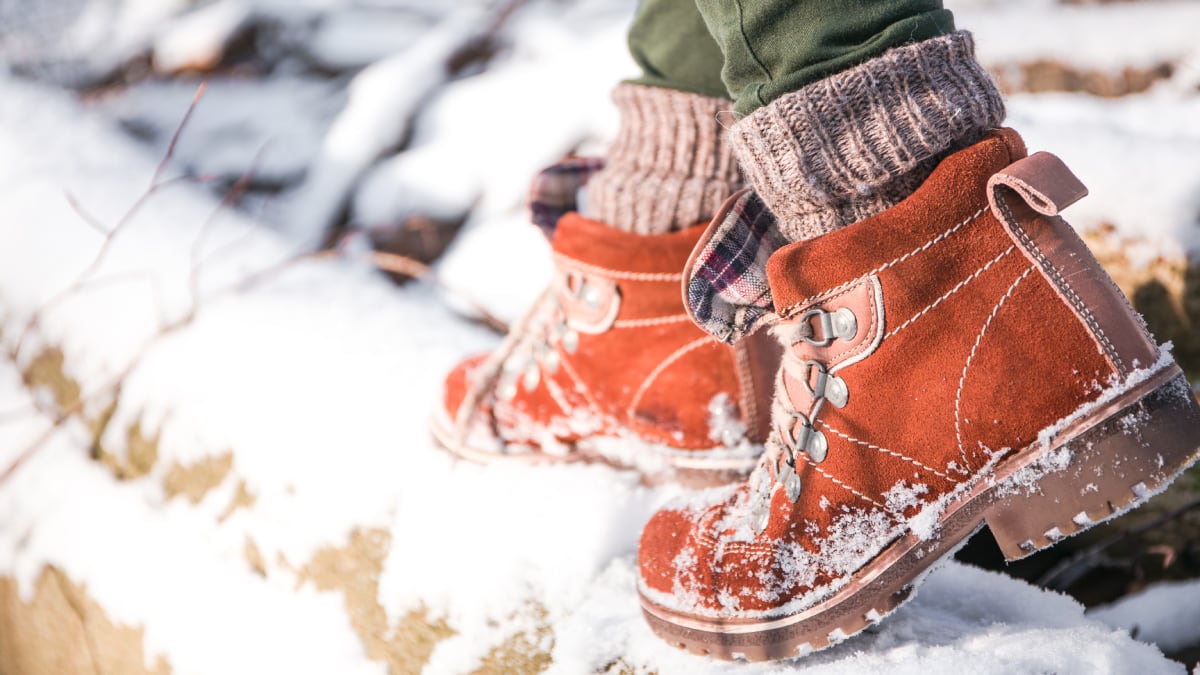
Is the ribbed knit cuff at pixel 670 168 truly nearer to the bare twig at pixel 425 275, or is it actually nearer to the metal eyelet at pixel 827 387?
the metal eyelet at pixel 827 387

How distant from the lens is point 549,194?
122cm

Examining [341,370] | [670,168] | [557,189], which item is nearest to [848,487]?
[670,168]

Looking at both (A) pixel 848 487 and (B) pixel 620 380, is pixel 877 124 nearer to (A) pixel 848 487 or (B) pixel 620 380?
(A) pixel 848 487

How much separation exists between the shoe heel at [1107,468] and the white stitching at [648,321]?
422 millimetres

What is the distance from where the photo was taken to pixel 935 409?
753mm

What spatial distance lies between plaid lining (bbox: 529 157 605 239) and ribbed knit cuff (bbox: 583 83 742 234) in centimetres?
13

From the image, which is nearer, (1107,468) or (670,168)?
(1107,468)

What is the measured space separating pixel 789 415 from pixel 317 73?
8.30 feet

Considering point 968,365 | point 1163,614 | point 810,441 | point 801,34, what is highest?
point 801,34

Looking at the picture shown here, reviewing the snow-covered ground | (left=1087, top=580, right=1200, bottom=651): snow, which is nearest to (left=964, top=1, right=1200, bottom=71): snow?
the snow-covered ground

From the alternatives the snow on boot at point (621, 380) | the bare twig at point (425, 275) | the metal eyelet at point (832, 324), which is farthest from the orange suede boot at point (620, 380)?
the bare twig at point (425, 275)

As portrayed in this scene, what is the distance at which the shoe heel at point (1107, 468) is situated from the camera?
27.1 inches

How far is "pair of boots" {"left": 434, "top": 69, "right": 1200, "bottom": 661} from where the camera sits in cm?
71

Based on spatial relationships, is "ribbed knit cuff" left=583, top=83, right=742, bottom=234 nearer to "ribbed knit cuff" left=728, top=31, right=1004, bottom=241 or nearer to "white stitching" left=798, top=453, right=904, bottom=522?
"ribbed knit cuff" left=728, top=31, right=1004, bottom=241
